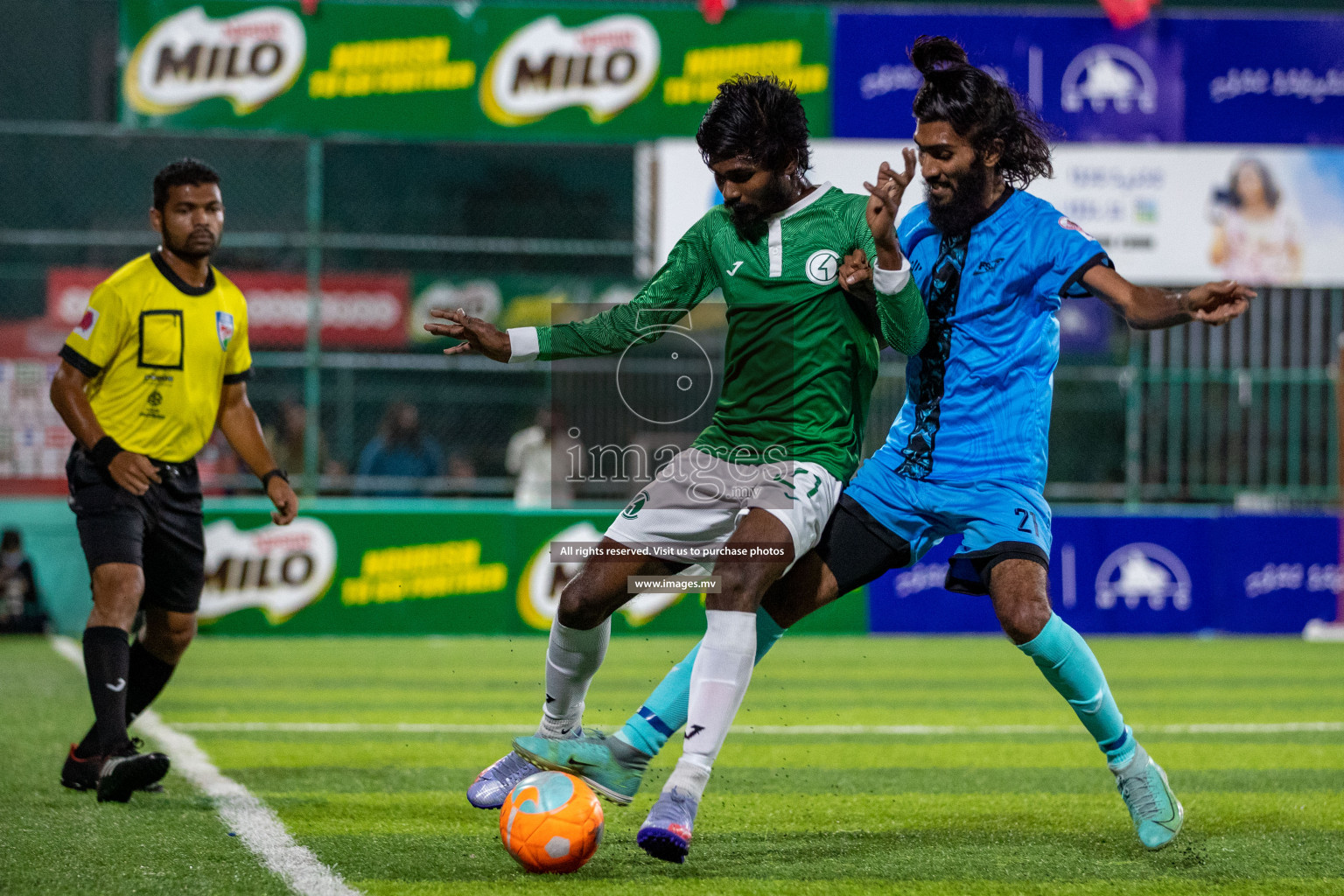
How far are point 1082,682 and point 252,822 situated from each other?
261cm

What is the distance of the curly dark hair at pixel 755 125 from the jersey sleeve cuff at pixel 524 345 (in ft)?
2.45

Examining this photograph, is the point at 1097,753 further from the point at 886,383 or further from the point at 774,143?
the point at 886,383

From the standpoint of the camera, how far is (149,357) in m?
5.89

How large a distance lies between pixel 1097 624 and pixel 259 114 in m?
8.56

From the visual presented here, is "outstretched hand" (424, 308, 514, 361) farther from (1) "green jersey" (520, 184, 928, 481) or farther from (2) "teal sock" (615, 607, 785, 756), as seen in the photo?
(2) "teal sock" (615, 607, 785, 756)

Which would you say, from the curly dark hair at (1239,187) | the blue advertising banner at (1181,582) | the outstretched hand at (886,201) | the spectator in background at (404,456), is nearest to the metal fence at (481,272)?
the spectator in background at (404,456)

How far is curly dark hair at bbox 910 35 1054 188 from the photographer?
4805 mm

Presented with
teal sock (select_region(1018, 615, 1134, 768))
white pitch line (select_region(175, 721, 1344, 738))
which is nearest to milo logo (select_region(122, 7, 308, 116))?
white pitch line (select_region(175, 721, 1344, 738))

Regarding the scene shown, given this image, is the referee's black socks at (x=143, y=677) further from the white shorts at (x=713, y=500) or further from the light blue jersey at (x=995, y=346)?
the light blue jersey at (x=995, y=346)

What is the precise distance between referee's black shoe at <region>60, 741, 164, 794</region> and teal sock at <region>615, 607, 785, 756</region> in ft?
6.30

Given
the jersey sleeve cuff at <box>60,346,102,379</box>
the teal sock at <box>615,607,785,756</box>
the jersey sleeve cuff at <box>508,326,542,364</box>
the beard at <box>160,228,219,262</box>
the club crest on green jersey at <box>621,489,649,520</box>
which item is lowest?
the teal sock at <box>615,607,785,756</box>

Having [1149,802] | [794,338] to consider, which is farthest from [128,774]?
[1149,802]

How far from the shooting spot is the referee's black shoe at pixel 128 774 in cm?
527

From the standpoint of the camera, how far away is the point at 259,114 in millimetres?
13969
